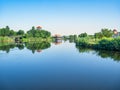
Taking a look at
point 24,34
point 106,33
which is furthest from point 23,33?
point 106,33

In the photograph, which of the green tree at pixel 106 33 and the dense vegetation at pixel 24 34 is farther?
the dense vegetation at pixel 24 34

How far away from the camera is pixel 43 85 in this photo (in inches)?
299

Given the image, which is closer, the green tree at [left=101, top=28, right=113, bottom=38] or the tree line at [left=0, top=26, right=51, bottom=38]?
the green tree at [left=101, top=28, right=113, bottom=38]

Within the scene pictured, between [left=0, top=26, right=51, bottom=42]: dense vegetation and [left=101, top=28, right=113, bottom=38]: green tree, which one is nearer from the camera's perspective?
[left=101, top=28, right=113, bottom=38]: green tree

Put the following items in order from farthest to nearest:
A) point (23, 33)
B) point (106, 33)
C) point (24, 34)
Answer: point (23, 33) < point (24, 34) < point (106, 33)

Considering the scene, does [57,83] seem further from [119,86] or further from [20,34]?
[20,34]

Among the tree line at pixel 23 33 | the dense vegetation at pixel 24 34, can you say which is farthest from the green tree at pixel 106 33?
the tree line at pixel 23 33

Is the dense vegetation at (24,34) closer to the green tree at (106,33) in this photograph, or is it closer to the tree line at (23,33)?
the tree line at (23,33)

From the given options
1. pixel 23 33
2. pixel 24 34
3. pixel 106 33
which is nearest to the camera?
pixel 106 33

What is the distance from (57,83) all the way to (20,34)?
6061 cm

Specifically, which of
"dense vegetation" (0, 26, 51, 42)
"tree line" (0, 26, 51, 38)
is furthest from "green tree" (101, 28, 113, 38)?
"tree line" (0, 26, 51, 38)

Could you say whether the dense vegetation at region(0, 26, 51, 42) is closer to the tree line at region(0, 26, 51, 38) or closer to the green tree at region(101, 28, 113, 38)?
the tree line at region(0, 26, 51, 38)

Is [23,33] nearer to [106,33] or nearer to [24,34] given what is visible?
[24,34]

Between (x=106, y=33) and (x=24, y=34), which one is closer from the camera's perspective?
(x=106, y=33)
